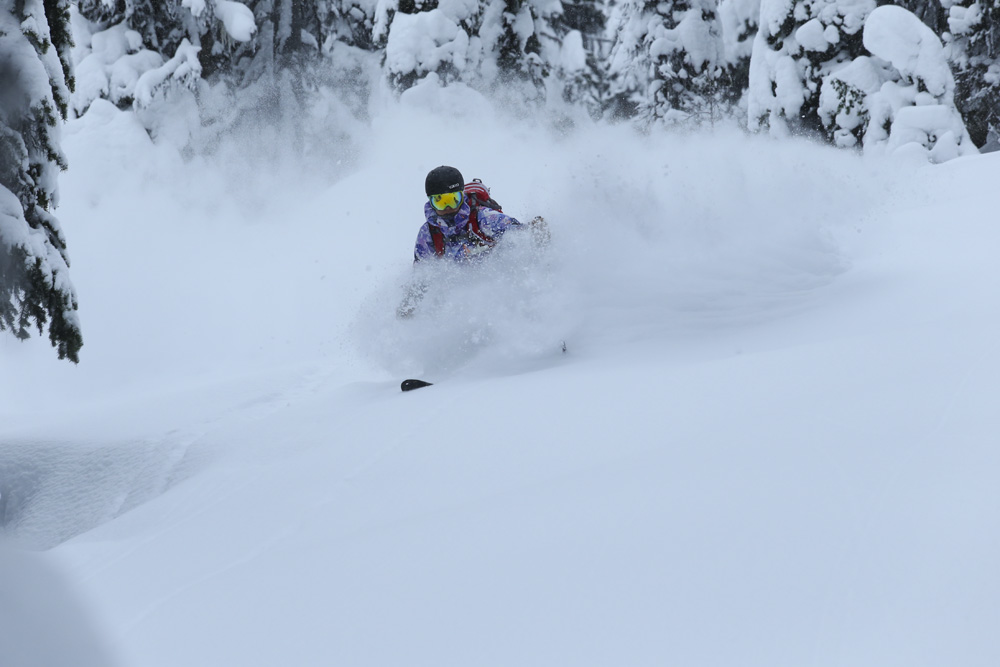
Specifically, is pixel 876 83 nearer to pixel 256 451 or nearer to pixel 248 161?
pixel 248 161

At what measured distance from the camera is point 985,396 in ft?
8.80

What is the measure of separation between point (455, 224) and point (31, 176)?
2.74 meters

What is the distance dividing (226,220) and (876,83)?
1210cm

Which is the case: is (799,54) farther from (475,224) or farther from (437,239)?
(437,239)

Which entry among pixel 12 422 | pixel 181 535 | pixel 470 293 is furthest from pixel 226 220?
pixel 181 535

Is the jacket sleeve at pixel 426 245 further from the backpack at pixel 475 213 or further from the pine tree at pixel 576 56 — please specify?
the pine tree at pixel 576 56

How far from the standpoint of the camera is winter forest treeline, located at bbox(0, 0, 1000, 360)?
14148mm

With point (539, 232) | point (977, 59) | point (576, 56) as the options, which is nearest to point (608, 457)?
point (539, 232)

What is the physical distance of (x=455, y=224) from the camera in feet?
19.8

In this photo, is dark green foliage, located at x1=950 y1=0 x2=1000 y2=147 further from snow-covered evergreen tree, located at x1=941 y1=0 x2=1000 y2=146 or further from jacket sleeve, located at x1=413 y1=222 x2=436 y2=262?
jacket sleeve, located at x1=413 y1=222 x2=436 y2=262

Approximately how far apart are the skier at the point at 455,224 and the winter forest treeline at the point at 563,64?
8.35 meters

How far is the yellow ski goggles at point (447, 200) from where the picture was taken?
588cm

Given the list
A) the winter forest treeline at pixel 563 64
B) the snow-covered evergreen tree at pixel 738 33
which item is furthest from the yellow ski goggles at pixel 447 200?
the snow-covered evergreen tree at pixel 738 33

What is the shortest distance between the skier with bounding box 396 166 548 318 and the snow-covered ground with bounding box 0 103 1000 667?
198 mm
